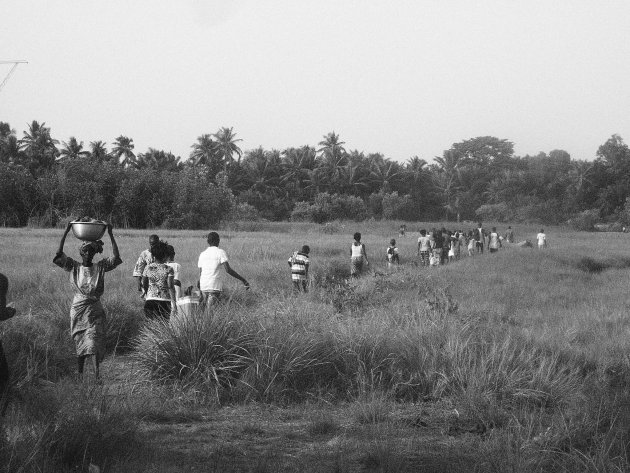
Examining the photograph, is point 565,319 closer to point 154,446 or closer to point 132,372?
point 132,372

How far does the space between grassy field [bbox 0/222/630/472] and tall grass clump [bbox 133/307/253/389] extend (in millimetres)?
17

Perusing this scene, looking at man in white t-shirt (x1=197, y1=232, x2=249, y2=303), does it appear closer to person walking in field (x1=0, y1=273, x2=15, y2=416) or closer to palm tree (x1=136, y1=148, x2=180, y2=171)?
person walking in field (x1=0, y1=273, x2=15, y2=416)

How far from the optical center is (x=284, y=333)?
866 cm

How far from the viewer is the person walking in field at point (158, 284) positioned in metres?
9.95

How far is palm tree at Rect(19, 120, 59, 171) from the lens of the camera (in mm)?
73125

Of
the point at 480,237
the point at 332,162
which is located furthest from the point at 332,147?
the point at 480,237

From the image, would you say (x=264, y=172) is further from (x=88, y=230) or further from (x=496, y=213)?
(x=88, y=230)

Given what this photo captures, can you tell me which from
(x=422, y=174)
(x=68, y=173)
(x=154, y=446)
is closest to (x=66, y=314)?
(x=154, y=446)

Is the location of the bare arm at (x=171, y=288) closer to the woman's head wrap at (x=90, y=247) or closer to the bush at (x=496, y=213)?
the woman's head wrap at (x=90, y=247)

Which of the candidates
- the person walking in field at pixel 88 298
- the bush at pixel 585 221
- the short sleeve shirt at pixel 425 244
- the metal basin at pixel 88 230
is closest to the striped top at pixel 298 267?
the person walking in field at pixel 88 298

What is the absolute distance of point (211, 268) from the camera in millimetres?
11297

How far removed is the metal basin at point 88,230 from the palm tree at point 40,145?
68.0 m

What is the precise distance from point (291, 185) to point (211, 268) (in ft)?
236

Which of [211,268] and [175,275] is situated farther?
[211,268]
